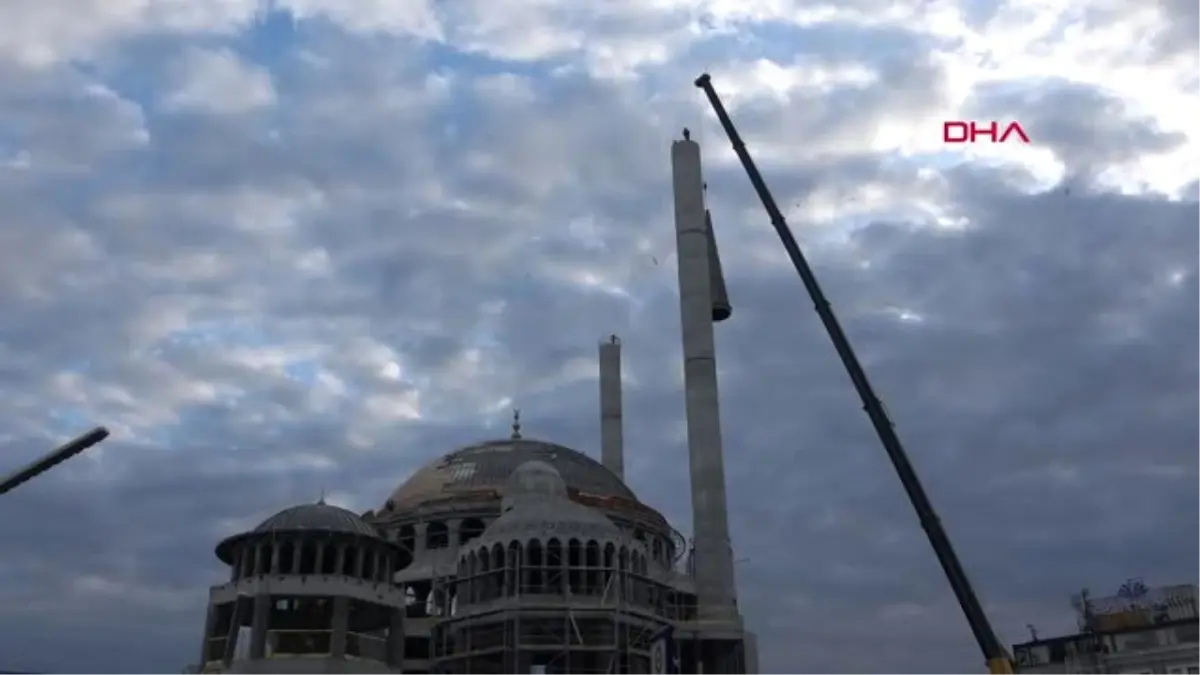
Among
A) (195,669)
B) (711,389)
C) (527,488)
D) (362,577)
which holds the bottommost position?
(195,669)

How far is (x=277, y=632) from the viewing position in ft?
153

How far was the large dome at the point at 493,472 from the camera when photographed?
70.2 m

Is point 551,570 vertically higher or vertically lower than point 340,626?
higher

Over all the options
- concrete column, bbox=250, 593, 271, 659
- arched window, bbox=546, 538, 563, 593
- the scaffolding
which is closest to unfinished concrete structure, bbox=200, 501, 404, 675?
concrete column, bbox=250, 593, 271, 659

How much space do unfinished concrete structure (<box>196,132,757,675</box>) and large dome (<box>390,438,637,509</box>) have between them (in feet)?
0.44

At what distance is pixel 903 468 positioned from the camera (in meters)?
42.3

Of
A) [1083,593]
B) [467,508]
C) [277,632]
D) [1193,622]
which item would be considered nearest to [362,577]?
[277,632]

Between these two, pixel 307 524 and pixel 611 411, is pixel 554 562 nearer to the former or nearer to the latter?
pixel 307 524

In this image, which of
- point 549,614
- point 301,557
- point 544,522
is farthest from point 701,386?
point 301,557

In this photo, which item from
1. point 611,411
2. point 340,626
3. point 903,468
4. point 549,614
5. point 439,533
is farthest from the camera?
point 611,411

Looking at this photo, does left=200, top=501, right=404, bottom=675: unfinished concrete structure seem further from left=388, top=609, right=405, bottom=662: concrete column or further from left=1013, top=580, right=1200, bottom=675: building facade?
left=1013, top=580, right=1200, bottom=675: building facade

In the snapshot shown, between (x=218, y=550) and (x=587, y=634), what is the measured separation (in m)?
17.5

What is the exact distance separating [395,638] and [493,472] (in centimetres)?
2121

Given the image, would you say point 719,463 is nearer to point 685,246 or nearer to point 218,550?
point 685,246
